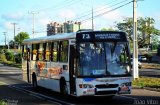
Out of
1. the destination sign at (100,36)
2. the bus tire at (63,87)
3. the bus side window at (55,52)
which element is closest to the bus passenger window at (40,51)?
the bus side window at (55,52)

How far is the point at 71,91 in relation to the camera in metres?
19.2

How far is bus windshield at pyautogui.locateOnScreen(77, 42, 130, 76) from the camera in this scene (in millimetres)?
18188

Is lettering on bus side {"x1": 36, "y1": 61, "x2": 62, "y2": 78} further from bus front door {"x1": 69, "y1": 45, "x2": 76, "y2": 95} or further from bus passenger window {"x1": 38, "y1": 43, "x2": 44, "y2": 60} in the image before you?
bus front door {"x1": 69, "y1": 45, "x2": 76, "y2": 95}

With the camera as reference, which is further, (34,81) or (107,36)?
(34,81)

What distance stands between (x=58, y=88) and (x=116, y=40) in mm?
4040

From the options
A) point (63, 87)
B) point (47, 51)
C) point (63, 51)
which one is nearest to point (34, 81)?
point (47, 51)

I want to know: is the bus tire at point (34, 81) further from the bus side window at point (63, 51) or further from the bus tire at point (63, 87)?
the bus side window at point (63, 51)

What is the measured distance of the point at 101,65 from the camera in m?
18.2

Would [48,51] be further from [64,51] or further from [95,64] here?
[95,64]

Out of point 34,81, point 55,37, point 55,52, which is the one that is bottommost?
point 34,81

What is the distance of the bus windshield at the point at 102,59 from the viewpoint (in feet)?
59.7

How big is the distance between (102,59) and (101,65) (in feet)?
0.80

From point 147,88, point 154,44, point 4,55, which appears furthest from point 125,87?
point 154,44

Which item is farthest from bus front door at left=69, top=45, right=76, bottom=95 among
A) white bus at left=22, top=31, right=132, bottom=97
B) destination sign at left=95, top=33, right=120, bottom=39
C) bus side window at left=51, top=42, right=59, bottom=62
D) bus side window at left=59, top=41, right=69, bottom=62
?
bus side window at left=51, top=42, right=59, bottom=62
